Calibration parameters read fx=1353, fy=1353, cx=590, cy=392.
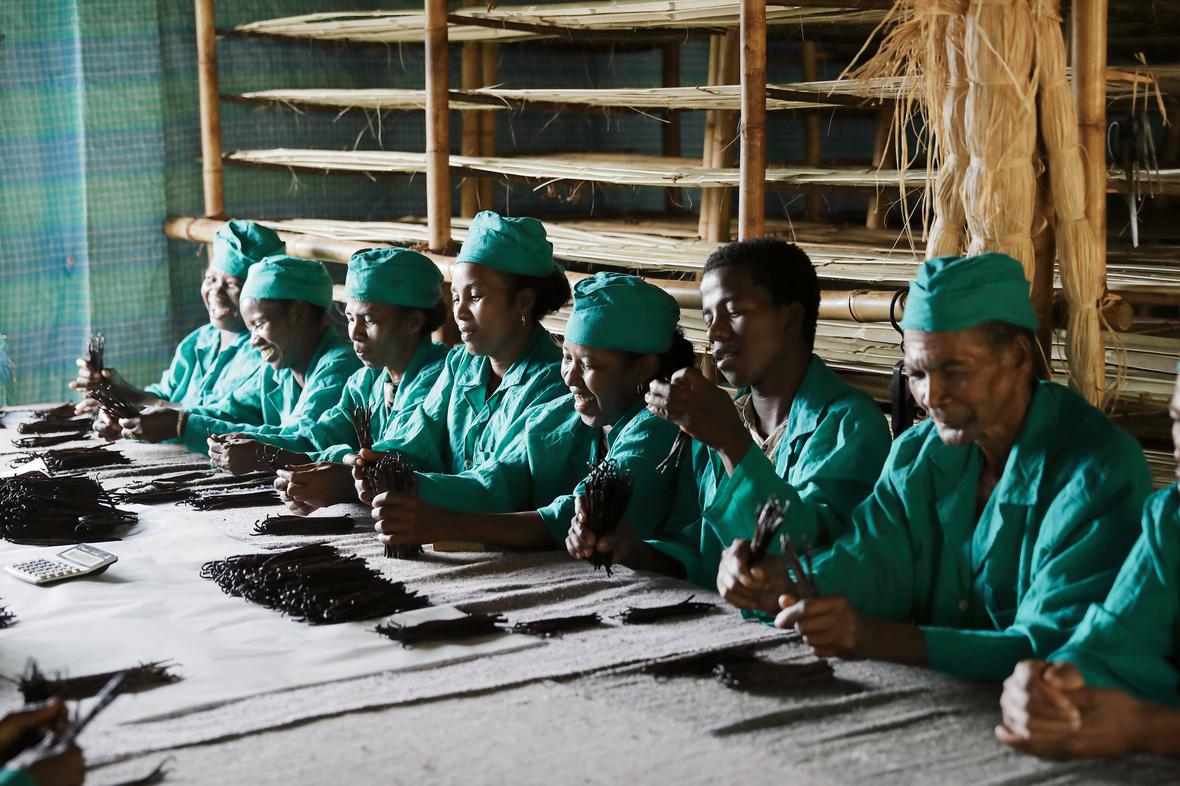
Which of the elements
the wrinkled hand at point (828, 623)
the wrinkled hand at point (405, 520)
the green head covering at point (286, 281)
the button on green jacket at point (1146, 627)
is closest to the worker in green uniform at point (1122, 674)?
the button on green jacket at point (1146, 627)

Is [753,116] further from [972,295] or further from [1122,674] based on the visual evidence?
[1122,674]

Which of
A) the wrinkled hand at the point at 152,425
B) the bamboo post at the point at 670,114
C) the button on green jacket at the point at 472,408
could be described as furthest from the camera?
the bamboo post at the point at 670,114

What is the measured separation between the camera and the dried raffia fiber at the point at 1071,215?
8.62ft

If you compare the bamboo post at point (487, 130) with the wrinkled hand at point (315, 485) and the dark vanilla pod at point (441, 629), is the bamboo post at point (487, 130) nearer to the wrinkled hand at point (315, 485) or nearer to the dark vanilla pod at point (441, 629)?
the wrinkled hand at point (315, 485)

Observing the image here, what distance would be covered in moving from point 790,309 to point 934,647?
0.91 metres

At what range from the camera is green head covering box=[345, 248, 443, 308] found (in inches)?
155

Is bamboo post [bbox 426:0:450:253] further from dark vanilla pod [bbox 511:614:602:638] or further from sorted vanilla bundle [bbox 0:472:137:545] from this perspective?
dark vanilla pod [bbox 511:614:602:638]

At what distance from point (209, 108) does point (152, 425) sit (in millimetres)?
2372

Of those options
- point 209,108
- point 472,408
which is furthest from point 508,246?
point 209,108

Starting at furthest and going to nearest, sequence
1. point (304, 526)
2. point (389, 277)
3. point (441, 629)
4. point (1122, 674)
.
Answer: point (389, 277) → point (304, 526) → point (441, 629) → point (1122, 674)

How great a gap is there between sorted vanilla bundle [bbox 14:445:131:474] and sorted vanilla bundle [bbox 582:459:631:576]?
7.01 ft

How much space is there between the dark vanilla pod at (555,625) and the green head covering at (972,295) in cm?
82

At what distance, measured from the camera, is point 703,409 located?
256cm

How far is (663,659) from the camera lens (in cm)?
232
